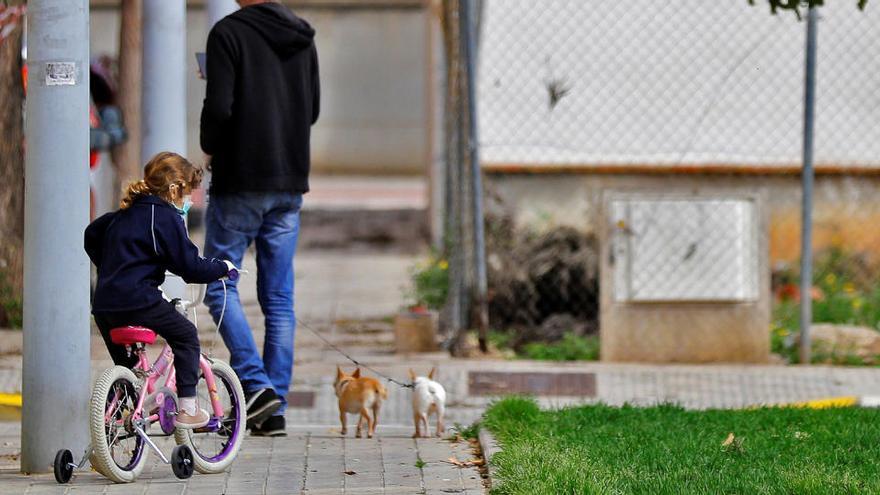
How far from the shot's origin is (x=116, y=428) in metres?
5.75

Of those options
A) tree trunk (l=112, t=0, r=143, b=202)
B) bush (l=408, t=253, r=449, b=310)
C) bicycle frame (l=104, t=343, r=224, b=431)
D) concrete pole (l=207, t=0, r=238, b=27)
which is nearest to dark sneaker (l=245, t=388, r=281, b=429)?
bicycle frame (l=104, t=343, r=224, b=431)

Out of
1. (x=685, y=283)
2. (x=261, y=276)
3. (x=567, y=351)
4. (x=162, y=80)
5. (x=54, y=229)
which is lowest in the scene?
(x=567, y=351)

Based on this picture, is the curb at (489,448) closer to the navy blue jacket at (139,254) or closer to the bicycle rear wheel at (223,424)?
the bicycle rear wheel at (223,424)

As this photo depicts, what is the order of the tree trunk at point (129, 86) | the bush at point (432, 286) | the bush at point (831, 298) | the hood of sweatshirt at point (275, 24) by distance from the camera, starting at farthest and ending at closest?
the tree trunk at point (129, 86) < the bush at point (432, 286) < the bush at point (831, 298) < the hood of sweatshirt at point (275, 24)

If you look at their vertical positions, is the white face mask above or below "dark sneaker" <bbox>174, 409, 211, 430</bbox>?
above

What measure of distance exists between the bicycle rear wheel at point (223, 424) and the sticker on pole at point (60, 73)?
1179mm

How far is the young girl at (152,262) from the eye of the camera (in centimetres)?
574

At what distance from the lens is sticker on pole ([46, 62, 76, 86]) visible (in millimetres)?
5867

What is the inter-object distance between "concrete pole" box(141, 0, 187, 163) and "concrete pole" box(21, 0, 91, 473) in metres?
2.11

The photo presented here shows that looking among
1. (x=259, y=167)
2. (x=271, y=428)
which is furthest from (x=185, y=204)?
(x=271, y=428)

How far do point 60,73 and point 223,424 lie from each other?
4.69ft

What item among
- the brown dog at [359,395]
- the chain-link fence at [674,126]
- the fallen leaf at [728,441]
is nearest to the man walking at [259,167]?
the brown dog at [359,395]

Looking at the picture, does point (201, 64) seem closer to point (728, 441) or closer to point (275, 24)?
point (275, 24)

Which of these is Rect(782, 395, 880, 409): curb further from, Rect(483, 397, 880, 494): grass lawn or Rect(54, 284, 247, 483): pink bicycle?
Rect(54, 284, 247, 483): pink bicycle
